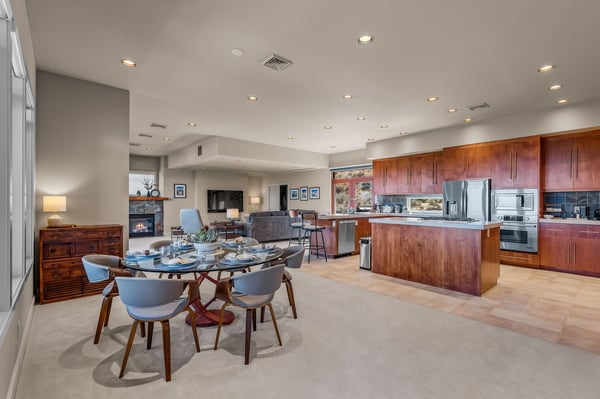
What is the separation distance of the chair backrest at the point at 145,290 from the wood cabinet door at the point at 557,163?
6.66 m

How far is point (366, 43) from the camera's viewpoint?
3018 mm

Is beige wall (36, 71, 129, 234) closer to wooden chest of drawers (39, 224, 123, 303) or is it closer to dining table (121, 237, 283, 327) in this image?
wooden chest of drawers (39, 224, 123, 303)

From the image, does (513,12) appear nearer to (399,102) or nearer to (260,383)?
(399,102)

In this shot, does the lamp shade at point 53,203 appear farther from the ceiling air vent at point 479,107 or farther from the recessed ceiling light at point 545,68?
the ceiling air vent at point 479,107

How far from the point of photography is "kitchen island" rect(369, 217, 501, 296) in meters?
3.75

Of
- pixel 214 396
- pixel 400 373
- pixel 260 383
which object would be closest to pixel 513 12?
pixel 400 373

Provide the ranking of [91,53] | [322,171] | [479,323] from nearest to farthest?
[479,323]
[91,53]
[322,171]

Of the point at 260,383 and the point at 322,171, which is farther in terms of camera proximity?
the point at 322,171

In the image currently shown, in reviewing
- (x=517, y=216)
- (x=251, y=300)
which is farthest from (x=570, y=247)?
(x=251, y=300)

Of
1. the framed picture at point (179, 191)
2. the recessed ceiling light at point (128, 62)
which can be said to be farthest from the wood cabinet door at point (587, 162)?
the framed picture at point (179, 191)

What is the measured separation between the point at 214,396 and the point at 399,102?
4786 millimetres

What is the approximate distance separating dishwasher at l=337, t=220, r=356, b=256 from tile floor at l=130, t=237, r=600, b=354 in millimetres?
1101

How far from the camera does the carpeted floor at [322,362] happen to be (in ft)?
6.15

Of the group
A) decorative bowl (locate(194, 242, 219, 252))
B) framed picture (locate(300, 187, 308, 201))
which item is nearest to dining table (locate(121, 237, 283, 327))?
decorative bowl (locate(194, 242, 219, 252))
